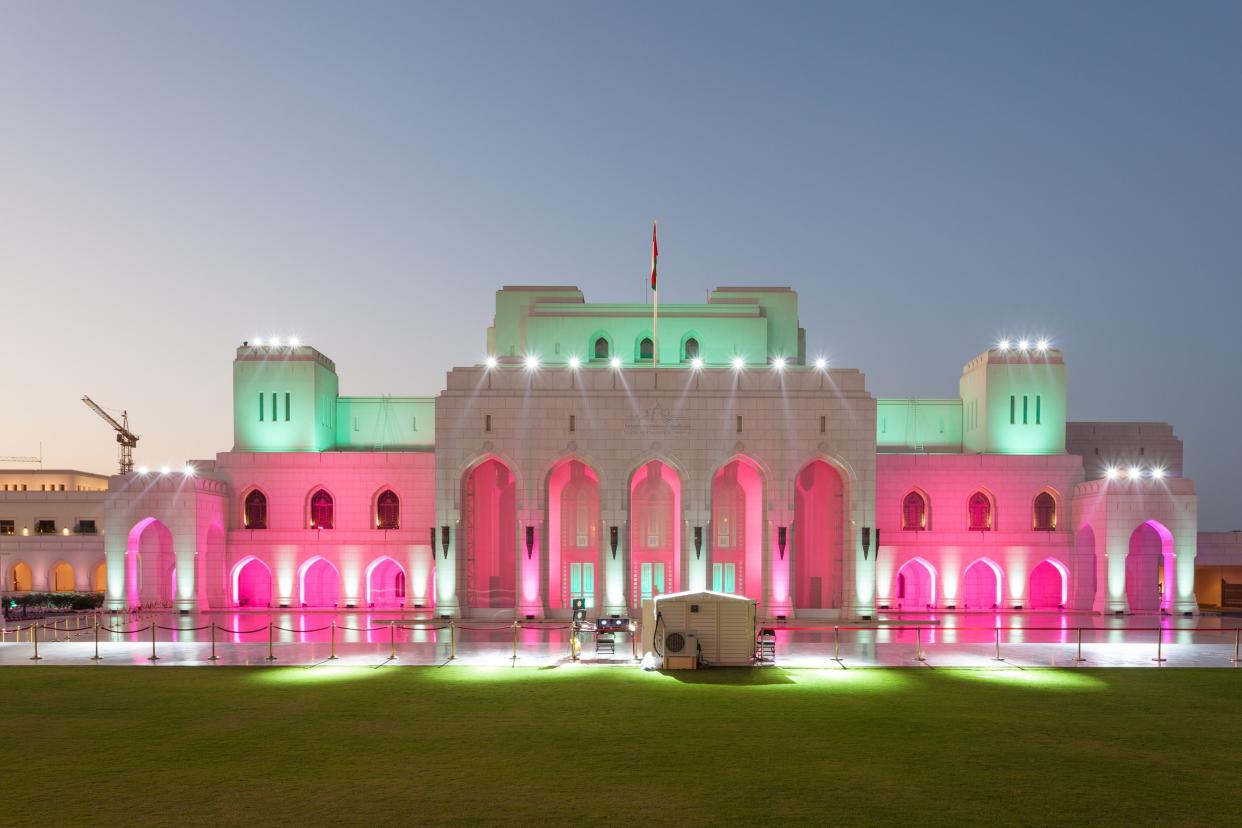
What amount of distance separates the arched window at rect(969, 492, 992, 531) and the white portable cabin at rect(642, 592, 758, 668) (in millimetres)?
23512

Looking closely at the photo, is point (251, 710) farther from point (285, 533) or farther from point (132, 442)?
point (132, 442)

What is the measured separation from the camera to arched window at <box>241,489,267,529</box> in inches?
1661

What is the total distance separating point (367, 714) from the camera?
58.5 feet

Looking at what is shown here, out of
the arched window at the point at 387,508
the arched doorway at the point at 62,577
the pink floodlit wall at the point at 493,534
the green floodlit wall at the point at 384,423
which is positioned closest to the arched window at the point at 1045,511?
the pink floodlit wall at the point at 493,534

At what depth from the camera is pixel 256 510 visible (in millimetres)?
42281

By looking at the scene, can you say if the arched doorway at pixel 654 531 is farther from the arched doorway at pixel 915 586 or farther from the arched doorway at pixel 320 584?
the arched doorway at pixel 320 584

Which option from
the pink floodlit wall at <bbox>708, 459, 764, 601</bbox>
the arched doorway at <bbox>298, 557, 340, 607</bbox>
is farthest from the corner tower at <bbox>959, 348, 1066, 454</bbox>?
the arched doorway at <bbox>298, 557, 340, 607</bbox>

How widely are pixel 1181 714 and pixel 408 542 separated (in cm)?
3190

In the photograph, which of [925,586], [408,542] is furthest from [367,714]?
[925,586]

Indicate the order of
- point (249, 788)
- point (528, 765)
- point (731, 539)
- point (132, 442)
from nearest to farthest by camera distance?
point (249, 788) → point (528, 765) → point (731, 539) → point (132, 442)

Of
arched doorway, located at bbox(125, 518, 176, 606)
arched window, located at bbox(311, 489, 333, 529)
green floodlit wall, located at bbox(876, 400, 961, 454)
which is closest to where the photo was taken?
arched doorway, located at bbox(125, 518, 176, 606)

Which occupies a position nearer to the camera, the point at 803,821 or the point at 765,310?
the point at 803,821

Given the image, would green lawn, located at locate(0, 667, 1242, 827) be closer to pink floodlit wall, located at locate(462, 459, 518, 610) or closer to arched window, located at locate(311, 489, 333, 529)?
pink floodlit wall, located at locate(462, 459, 518, 610)

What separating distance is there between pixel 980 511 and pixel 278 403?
118 feet
